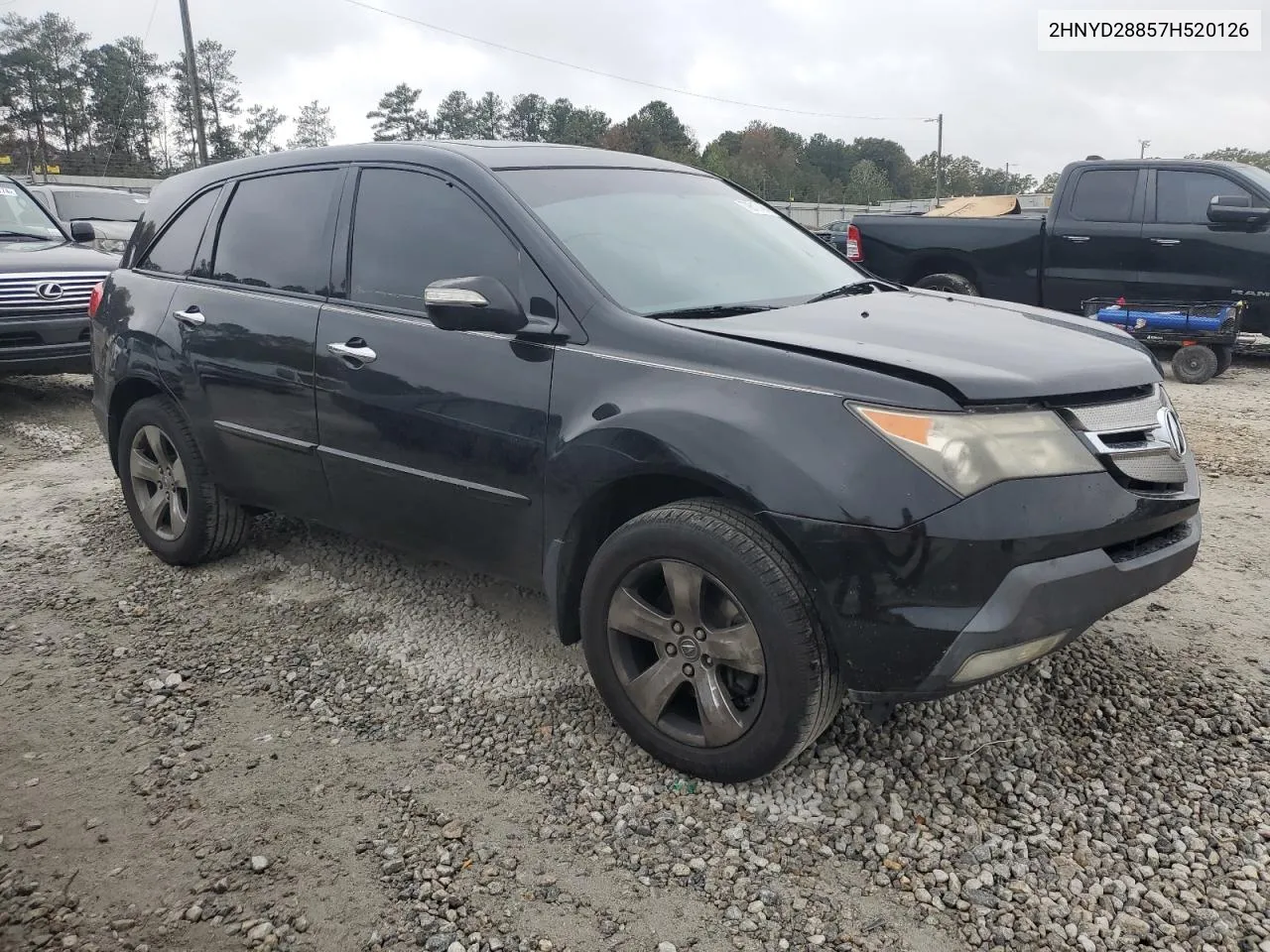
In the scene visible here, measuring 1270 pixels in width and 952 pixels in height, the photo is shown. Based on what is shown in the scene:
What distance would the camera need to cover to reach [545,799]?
272 centimetres

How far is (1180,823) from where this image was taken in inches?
99.3

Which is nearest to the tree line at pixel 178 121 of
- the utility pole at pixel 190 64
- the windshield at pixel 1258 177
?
the utility pole at pixel 190 64

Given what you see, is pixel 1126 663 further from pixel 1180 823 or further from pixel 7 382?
pixel 7 382

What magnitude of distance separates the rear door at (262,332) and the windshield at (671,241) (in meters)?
0.96

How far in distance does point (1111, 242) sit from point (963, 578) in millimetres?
7910

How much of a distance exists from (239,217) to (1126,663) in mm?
3805

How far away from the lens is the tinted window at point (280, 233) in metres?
3.68

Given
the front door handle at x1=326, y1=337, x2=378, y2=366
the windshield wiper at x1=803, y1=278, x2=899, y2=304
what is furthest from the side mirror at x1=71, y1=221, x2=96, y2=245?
the windshield wiper at x1=803, y1=278, x2=899, y2=304

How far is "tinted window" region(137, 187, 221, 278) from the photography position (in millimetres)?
4250

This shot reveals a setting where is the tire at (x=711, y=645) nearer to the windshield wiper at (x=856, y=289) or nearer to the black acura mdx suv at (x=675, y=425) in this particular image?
the black acura mdx suv at (x=675, y=425)

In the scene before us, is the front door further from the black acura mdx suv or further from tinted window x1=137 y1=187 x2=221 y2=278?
tinted window x1=137 y1=187 x2=221 y2=278

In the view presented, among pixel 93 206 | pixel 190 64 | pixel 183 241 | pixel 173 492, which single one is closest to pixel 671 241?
pixel 183 241

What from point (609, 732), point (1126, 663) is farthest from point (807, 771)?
point (1126, 663)

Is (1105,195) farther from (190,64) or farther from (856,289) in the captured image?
(190,64)
